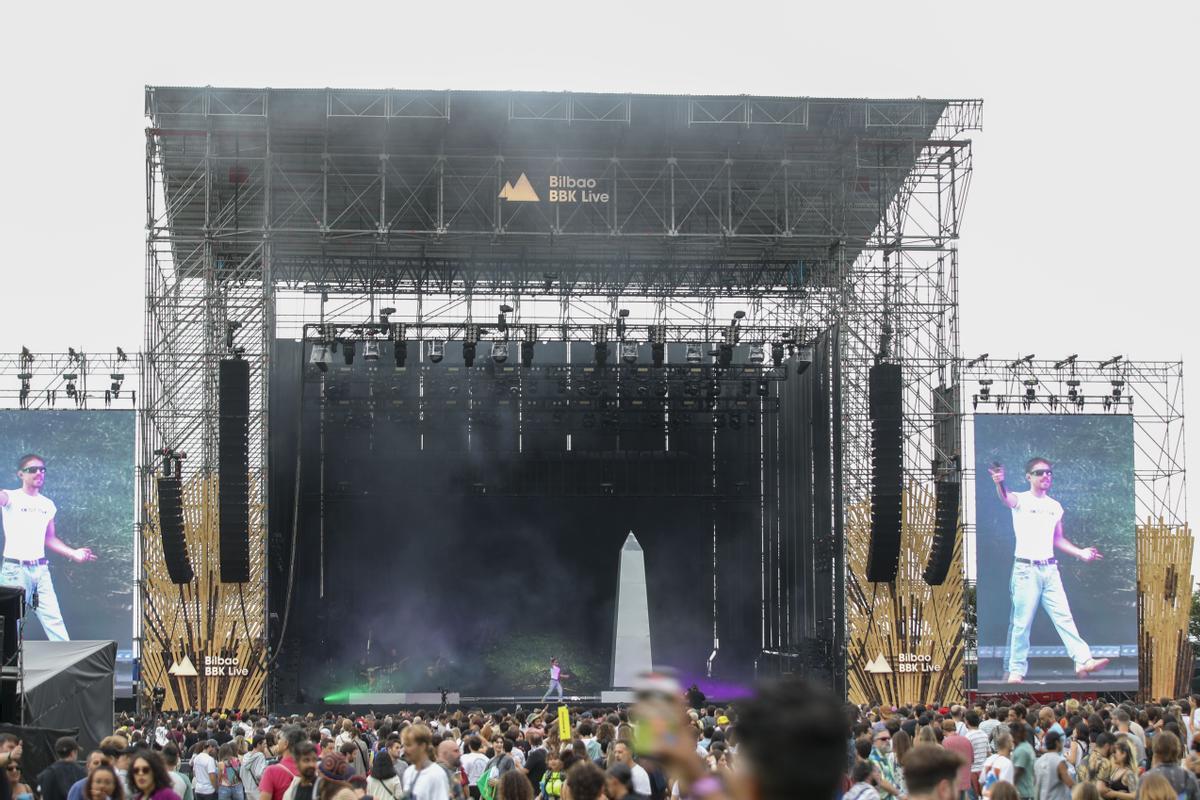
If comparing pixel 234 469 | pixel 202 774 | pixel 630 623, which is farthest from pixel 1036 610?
pixel 202 774

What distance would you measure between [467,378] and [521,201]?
4644mm

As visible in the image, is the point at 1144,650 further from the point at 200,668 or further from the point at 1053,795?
the point at 1053,795

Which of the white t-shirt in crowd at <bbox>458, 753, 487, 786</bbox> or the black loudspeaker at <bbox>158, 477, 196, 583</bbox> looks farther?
the black loudspeaker at <bbox>158, 477, 196, 583</bbox>

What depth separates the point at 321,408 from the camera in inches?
1330

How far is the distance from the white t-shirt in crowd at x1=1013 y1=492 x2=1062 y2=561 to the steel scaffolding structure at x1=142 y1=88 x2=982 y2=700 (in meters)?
3.12

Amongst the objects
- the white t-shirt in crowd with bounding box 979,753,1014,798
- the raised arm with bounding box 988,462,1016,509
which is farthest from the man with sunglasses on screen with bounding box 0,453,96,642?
the white t-shirt in crowd with bounding box 979,753,1014,798

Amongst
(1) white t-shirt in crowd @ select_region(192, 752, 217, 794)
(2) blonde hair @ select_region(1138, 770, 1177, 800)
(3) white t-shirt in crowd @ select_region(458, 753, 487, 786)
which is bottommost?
(1) white t-shirt in crowd @ select_region(192, 752, 217, 794)

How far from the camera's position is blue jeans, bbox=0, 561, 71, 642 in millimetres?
31141

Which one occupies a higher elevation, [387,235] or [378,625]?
[387,235]

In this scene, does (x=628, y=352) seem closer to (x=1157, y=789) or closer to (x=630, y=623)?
(x=630, y=623)

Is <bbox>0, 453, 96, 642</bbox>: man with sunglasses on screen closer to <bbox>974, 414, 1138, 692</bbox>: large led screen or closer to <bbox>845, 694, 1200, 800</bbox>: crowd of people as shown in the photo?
<bbox>974, 414, 1138, 692</bbox>: large led screen

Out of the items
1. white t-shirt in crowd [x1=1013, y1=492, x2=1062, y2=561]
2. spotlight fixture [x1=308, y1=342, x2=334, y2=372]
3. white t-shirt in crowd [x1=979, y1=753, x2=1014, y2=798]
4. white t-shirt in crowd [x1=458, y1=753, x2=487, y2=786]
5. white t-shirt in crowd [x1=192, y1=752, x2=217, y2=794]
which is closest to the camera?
white t-shirt in crowd [x1=979, y1=753, x2=1014, y2=798]

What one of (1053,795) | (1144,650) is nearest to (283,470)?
(1144,650)

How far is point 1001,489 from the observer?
106 feet
